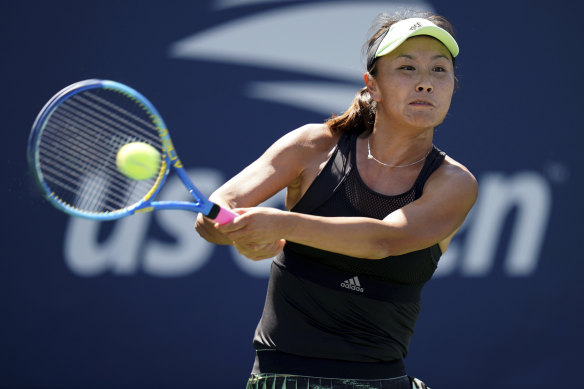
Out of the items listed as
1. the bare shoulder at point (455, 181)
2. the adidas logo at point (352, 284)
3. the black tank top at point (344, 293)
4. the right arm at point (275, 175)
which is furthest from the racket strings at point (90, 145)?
the bare shoulder at point (455, 181)

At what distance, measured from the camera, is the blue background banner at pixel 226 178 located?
15.1ft

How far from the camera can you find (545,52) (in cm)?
504

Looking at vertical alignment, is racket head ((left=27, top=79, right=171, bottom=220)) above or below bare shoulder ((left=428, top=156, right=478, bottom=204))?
below

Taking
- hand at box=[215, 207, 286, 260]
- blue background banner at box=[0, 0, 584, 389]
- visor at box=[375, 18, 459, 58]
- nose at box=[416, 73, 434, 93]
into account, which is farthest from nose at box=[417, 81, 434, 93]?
blue background banner at box=[0, 0, 584, 389]

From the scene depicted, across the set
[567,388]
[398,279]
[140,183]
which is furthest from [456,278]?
[140,183]

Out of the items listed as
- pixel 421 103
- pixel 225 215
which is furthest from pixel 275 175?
pixel 421 103

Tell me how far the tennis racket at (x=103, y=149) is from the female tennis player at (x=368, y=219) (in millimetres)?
188

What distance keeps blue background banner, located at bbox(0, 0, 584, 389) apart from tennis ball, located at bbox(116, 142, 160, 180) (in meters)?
2.23

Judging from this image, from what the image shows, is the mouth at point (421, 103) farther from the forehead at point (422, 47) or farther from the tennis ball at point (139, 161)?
the tennis ball at point (139, 161)

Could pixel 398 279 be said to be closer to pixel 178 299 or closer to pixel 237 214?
pixel 237 214

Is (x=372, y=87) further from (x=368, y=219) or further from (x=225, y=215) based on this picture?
(x=225, y=215)

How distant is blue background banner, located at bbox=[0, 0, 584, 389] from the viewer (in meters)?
4.61

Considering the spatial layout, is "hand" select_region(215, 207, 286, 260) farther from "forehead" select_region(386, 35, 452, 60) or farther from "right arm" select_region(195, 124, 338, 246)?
"forehead" select_region(386, 35, 452, 60)

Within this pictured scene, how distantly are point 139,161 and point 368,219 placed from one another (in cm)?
69
